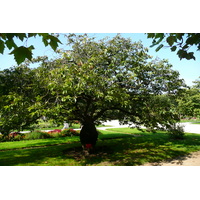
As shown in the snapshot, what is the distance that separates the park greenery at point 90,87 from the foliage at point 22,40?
1.92m

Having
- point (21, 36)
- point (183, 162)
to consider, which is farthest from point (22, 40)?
point (183, 162)

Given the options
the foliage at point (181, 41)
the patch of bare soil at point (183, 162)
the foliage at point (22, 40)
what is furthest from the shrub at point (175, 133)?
the foliage at point (22, 40)

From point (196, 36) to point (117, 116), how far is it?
5531mm

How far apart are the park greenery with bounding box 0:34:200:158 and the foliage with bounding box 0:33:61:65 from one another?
192 cm

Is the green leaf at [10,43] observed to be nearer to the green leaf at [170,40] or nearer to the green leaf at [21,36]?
the green leaf at [21,36]

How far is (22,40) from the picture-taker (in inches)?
80.0

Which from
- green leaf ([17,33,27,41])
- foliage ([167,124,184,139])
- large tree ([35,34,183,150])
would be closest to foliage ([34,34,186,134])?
large tree ([35,34,183,150])

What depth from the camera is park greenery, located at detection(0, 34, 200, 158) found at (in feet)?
14.4

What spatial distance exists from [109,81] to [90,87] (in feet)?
2.87

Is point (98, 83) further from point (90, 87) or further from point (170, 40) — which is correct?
point (170, 40)

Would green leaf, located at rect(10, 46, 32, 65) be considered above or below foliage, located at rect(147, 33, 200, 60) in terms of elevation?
below

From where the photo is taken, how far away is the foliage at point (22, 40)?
1.74 meters

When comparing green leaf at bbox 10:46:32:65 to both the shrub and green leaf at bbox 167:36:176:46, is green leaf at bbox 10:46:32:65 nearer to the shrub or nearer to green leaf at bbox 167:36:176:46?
green leaf at bbox 167:36:176:46

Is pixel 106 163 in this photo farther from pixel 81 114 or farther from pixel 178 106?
pixel 178 106
